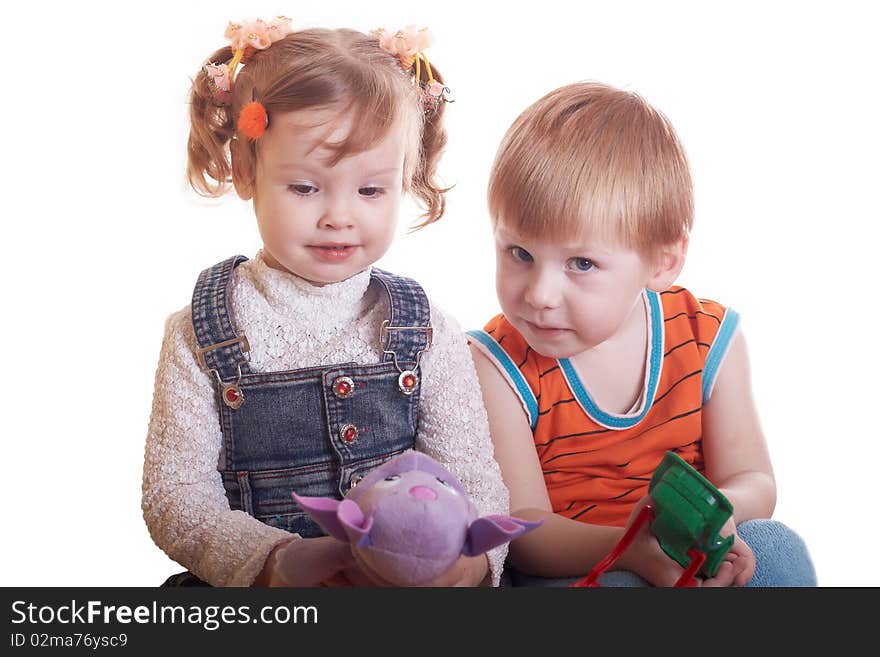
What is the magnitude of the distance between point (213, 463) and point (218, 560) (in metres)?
0.13

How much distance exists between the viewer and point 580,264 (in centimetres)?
143

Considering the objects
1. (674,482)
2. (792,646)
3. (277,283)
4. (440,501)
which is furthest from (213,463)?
(792,646)

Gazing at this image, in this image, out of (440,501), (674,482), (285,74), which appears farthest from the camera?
(285,74)

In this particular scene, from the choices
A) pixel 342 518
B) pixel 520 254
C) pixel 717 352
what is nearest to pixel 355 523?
pixel 342 518

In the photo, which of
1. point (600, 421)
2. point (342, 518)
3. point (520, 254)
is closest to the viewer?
A: point (342, 518)

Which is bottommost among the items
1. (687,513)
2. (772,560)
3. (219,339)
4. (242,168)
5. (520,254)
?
(772,560)

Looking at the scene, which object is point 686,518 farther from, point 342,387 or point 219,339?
point 219,339

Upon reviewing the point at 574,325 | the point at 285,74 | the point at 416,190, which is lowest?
the point at 574,325

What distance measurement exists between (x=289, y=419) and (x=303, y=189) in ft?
0.93

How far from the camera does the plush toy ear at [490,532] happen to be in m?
1.12

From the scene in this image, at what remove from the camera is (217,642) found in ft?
3.77

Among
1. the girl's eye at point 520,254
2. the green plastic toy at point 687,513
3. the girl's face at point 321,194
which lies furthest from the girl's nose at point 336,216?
the green plastic toy at point 687,513

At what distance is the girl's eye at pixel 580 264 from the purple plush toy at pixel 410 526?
393mm

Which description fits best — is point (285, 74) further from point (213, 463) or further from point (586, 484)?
point (586, 484)
